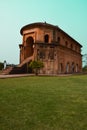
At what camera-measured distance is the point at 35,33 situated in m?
39.7

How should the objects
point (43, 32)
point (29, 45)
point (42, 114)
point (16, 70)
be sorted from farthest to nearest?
1. point (29, 45)
2. point (43, 32)
3. point (16, 70)
4. point (42, 114)

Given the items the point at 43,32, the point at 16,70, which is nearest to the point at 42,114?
the point at 16,70

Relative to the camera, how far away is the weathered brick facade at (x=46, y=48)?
37688 millimetres

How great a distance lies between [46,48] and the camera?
37.9 metres

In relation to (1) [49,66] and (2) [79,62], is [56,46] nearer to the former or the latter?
(1) [49,66]

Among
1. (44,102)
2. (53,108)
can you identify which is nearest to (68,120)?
(53,108)

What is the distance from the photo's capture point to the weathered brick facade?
37688 mm

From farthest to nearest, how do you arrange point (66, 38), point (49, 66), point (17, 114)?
1. point (66, 38)
2. point (49, 66)
3. point (17, 114)

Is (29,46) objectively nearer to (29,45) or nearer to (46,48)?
(29,45)

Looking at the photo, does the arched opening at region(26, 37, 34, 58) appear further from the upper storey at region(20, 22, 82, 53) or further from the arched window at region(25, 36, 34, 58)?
the upper storey at region(20, 22, 82, 53)

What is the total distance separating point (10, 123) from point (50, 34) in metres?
33.6

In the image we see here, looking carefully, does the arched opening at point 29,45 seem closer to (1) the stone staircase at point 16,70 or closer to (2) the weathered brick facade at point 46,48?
(2) the weathered brick facade at point 46,48

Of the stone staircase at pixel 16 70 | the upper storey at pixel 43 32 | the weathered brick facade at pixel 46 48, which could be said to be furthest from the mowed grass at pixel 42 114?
the upper storey at pixel 43 32

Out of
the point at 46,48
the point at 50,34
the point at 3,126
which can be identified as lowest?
the point at 3,126
